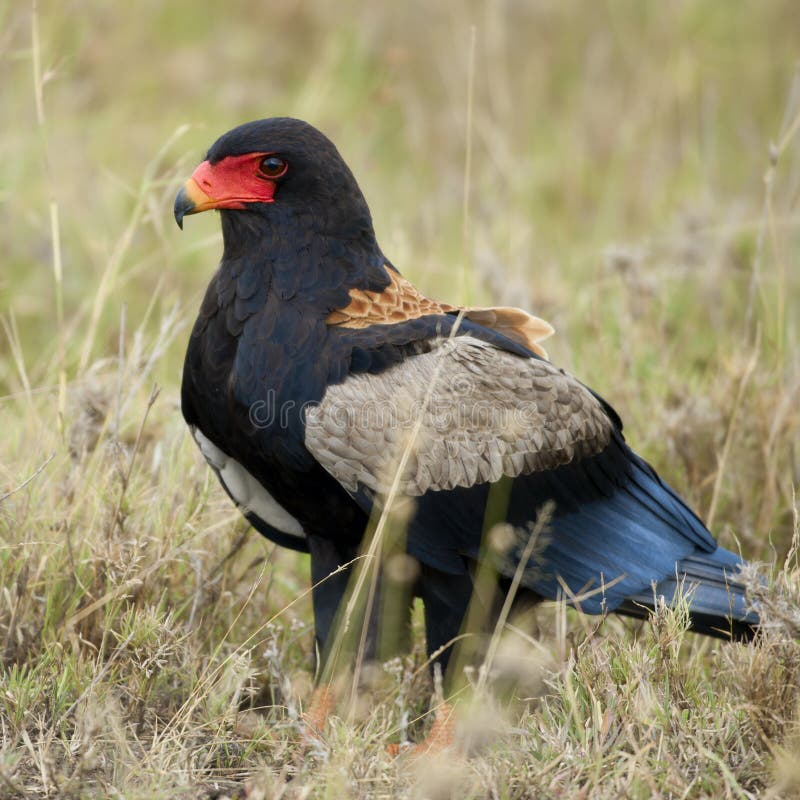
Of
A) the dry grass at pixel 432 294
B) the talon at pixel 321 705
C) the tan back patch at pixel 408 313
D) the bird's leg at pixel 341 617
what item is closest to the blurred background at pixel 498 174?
the dry grass at pixel 432 294

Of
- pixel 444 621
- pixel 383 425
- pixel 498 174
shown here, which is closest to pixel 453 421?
Result: pixel 383 425

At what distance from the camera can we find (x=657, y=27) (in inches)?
314

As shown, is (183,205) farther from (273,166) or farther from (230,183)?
(273,166)

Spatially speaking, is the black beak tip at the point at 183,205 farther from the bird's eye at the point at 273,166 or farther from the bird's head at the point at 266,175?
the bird's eye at the point at 273,166

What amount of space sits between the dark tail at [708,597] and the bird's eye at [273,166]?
137cm

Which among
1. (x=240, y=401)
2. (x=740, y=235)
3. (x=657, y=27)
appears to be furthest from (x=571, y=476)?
(x=657, y=27)

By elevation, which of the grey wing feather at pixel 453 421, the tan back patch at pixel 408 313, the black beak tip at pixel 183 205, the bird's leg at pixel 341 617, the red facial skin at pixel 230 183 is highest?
the red facial skin at pixel 230 183

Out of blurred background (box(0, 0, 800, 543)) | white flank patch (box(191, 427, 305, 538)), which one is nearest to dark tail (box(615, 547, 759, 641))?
blurred background (box(0, 0, 800, 543))

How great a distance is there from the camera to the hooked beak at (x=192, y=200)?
2.99m

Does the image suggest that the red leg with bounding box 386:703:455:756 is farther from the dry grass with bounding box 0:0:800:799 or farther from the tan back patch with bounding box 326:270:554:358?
the tan back patch with bounding box 326:270:554:358

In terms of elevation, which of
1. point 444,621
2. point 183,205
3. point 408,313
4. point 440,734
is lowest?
point 440,734

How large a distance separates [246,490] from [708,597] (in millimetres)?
1207

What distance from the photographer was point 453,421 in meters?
2.87

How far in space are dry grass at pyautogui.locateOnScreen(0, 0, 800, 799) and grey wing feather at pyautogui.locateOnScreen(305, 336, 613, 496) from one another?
403 millimetres
